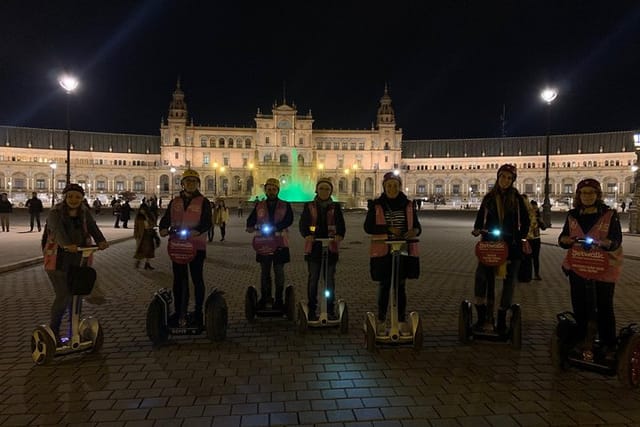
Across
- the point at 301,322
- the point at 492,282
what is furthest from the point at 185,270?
the point at 492,282

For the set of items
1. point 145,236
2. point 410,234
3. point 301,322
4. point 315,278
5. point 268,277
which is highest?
point 410,234

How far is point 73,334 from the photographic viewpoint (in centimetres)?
541

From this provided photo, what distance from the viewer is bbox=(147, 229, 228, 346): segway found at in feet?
19.1

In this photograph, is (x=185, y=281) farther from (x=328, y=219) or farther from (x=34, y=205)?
(x=34, y=205)

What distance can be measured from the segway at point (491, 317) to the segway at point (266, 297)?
104 inches

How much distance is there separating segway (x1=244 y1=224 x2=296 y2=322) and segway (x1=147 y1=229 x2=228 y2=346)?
927mm

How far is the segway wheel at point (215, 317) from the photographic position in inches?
237

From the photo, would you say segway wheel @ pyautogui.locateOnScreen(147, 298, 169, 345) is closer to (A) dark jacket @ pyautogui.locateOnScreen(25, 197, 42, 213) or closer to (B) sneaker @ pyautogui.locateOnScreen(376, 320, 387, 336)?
(B) sneaker @ pyautogui.locateOnScreen(376, 320, 387, 336)

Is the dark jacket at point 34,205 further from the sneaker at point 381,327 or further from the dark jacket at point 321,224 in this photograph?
the sneaker at point 381,327

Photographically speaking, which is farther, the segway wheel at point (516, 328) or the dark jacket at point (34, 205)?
the dark jacket at point (34, 205)

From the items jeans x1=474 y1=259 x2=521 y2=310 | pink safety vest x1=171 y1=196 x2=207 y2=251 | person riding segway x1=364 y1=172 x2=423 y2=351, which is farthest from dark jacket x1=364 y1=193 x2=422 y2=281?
pink safety vest x1=171 y1=196 x2=207 y2=251

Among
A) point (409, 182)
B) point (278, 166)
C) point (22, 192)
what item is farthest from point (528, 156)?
point (22, 192)

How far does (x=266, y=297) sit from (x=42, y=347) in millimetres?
3096

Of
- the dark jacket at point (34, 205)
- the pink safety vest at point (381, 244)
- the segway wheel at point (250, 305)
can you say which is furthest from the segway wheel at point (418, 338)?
the dark jacket at point (34, 205)
